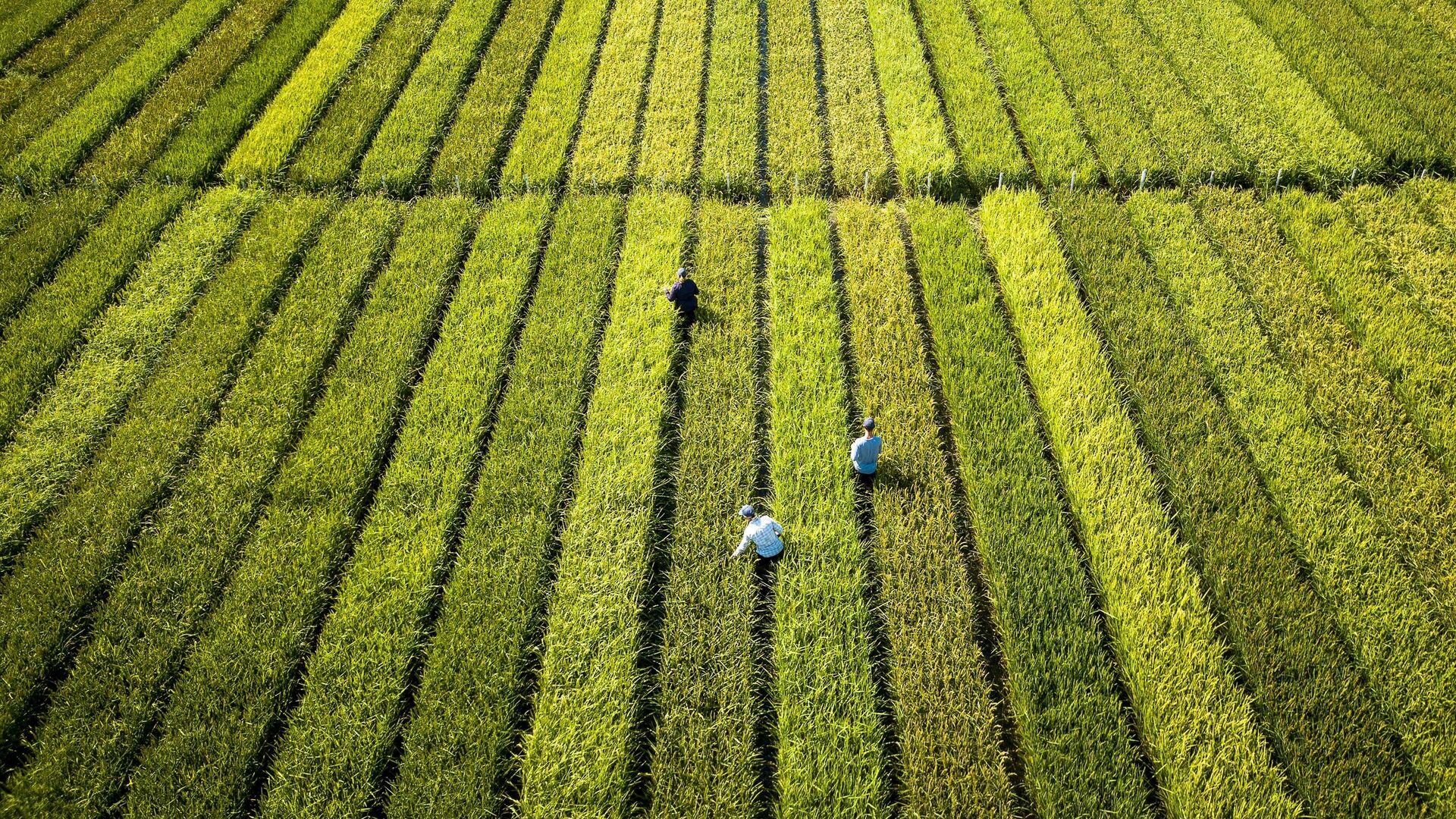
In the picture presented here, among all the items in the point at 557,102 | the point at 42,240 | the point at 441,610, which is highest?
the point at 557,102

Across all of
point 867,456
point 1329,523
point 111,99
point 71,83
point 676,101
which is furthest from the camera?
point 71,83

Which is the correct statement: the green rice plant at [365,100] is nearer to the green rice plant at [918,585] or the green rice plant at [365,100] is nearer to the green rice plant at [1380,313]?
the green rice plant at [918,585]

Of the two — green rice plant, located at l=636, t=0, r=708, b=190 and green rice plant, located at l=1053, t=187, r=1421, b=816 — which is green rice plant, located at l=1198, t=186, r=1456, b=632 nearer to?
green rice plant, located at l=1053, t=187, r=1421, b=816

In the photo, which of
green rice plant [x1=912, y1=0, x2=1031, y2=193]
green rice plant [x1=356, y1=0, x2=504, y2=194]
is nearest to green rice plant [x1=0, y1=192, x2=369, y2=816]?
green rice plant [x1=356, y1=0, x2=504, y2=194]

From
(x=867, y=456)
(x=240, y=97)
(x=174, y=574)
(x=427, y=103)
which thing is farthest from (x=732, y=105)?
(x=174, y=574)

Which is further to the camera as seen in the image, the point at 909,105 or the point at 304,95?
the point at 304,95

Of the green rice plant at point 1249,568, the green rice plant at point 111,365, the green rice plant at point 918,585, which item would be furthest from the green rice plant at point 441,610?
the green rice plant at point 1249,568

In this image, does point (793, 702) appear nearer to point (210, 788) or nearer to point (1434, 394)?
point (210, 788)

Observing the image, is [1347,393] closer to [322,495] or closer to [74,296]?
[322,495]

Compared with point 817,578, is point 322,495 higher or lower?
higher
